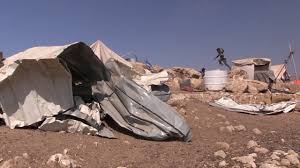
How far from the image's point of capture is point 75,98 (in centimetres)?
550

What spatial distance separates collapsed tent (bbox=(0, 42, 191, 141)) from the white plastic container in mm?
7432

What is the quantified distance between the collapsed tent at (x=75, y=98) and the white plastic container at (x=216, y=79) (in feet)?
24.4

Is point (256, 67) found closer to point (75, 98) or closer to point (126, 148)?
point (75, 98)

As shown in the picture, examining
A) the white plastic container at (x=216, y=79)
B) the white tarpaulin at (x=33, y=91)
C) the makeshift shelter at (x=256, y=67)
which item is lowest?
the makeshift shelter at (x=256, y=67)

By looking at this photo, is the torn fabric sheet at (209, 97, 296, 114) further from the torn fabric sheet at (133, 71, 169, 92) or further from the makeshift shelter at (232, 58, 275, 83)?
the makeshift shelter at (232, 58, 275, 83)

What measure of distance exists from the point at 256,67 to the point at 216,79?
510 cm

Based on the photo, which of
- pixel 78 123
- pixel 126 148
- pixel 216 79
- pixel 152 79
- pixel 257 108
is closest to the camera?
pixel 126 148

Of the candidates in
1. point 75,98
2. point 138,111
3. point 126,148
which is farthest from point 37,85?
Result: point 126,148

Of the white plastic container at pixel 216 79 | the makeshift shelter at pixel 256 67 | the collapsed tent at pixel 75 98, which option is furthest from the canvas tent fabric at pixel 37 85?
the makeshift shelter at pixel 256 67

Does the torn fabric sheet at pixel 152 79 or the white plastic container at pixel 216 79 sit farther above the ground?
the torn fabric sheet at pixel 152 79

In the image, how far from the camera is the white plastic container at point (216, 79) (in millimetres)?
12844

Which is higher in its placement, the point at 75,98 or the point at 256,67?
the point at 75,98

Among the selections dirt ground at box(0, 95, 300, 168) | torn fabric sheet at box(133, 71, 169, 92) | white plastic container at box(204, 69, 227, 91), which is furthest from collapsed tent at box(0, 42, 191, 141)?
white plastic container at box(204, 69, 227, 91)

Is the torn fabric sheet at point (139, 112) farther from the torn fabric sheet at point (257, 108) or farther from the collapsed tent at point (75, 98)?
the torn fabric sheet at point (257, 108)
